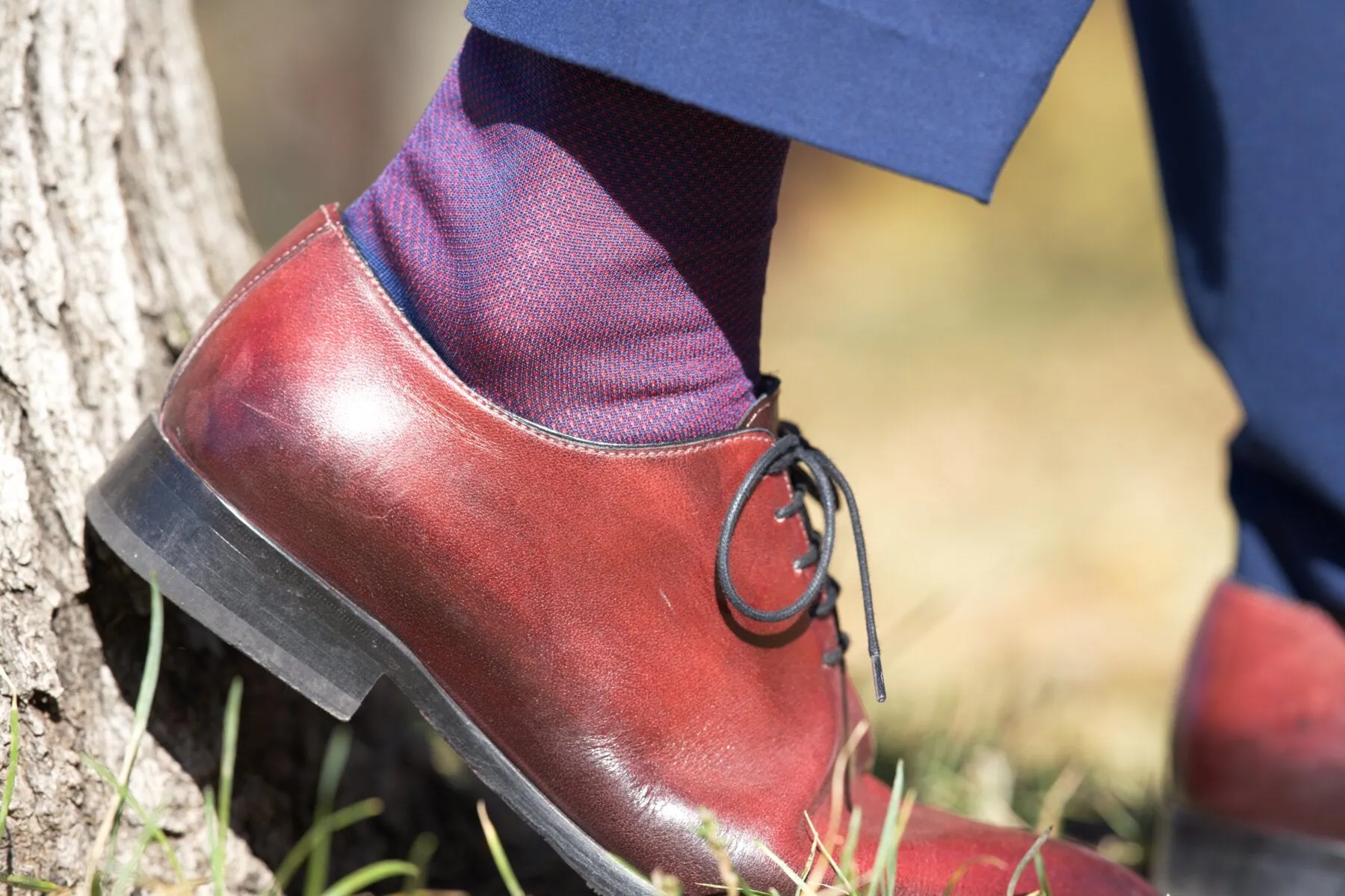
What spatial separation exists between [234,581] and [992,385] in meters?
3.58

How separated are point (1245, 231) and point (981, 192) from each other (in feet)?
2.21

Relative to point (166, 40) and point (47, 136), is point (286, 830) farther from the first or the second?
point (166, 40)

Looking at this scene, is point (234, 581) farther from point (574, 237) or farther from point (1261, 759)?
point (1261, 759)

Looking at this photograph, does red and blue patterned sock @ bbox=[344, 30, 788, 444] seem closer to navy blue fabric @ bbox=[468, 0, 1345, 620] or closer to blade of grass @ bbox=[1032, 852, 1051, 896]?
navy blue fabric @ bbox=[468, 0, 1345, 620]

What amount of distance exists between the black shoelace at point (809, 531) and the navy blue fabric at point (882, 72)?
12.1 inches

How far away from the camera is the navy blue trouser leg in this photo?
4.16ft

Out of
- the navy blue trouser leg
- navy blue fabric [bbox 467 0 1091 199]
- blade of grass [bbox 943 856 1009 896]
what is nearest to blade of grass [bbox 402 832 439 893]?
blade of grass [bbox 943 856 1009 896]

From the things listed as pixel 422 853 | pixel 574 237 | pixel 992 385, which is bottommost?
pixel 992 385

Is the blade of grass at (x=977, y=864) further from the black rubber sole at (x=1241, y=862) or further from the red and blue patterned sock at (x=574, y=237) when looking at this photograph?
the black rubber sole at (x=1241, y=862)

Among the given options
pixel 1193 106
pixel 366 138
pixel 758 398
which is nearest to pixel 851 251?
pixel 366 138

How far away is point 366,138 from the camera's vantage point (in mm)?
5828

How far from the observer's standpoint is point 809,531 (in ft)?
3.58

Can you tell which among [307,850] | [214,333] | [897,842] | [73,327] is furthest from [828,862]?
[73,327]

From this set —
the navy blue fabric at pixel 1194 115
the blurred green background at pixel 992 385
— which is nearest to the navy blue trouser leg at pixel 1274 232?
the navy blue fabric at pixel 1194 115
